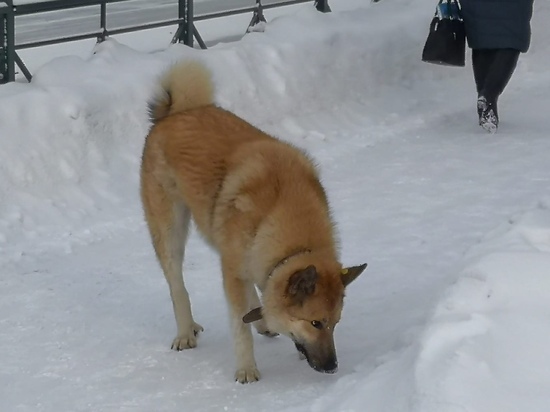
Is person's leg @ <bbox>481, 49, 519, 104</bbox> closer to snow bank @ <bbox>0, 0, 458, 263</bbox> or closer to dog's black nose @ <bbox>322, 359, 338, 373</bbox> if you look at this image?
snow bank @ <bbox>0, 0, 458, 263</bbox>

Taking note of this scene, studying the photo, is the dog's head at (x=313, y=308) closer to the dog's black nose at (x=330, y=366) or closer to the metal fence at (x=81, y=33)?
the dog's black nose at (x=330, y=366)

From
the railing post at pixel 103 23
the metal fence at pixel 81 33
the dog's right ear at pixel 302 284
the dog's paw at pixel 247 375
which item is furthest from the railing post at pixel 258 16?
the dog's right ear at pixel 302 284

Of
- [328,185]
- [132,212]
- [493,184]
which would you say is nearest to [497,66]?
[493,184]

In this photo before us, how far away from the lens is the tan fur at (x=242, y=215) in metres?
4.30

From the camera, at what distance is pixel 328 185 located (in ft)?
24.9

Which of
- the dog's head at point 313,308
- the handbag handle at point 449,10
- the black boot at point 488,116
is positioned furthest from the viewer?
the black boot at point 488,116

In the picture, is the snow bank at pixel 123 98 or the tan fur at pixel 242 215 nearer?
the tan fur at pixel 242 215

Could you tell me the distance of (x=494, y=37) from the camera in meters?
8.85

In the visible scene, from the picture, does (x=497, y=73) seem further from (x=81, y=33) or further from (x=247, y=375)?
(x=247, y=375)

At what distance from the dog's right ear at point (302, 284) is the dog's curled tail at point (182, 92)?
5.22ft

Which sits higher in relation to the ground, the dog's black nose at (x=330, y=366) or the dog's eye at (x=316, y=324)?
the dog's eye at (x=316, y=324)

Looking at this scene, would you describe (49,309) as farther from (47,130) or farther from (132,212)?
(47,130)

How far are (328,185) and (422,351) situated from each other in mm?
3994

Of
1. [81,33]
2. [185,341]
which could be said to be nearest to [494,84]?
[81,33]
